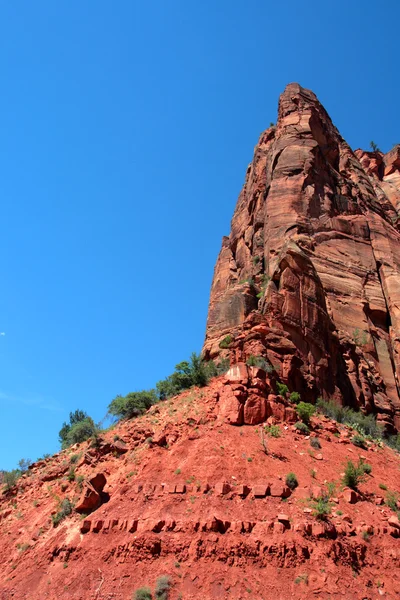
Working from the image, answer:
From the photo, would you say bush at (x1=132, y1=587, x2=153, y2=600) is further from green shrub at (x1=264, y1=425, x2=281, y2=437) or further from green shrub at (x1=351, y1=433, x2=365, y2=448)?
green shrub at (x1=351, y1=433, x2=365, y2=448)

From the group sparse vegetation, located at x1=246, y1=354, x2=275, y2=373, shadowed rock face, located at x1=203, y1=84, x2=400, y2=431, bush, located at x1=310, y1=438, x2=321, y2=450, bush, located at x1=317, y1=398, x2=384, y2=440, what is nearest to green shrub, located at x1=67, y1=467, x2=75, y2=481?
sparse vegetation, located at x1=246, y1=354, x2=275, y2=373

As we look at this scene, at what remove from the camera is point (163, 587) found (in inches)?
540

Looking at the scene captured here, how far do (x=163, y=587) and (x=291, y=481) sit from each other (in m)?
5.82

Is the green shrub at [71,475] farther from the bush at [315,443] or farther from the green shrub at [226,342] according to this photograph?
the green shrub at [226,342]

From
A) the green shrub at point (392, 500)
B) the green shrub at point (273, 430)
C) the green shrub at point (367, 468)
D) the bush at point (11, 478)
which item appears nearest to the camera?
the green shrub at point (392, 500)

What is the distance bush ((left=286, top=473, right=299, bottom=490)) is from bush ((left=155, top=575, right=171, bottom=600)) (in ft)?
17.8

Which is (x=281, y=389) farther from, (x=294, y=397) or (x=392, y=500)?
(x=392, y=500)

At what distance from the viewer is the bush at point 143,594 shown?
13.5 meters

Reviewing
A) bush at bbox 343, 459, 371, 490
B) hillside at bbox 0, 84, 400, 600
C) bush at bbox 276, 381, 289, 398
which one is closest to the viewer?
hillside at bbox 0, 84, 400, 600

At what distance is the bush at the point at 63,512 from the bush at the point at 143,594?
6952 mm

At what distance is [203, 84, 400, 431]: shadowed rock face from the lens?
91.6 feet

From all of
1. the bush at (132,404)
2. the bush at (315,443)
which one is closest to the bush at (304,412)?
the bush at (315,443)

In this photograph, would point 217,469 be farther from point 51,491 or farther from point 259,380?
point 51,491

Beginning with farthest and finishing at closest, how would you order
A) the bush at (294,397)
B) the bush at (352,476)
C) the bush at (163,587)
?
the bush at (294,397) < the bush at (352,476) < the bush at (163,587)
